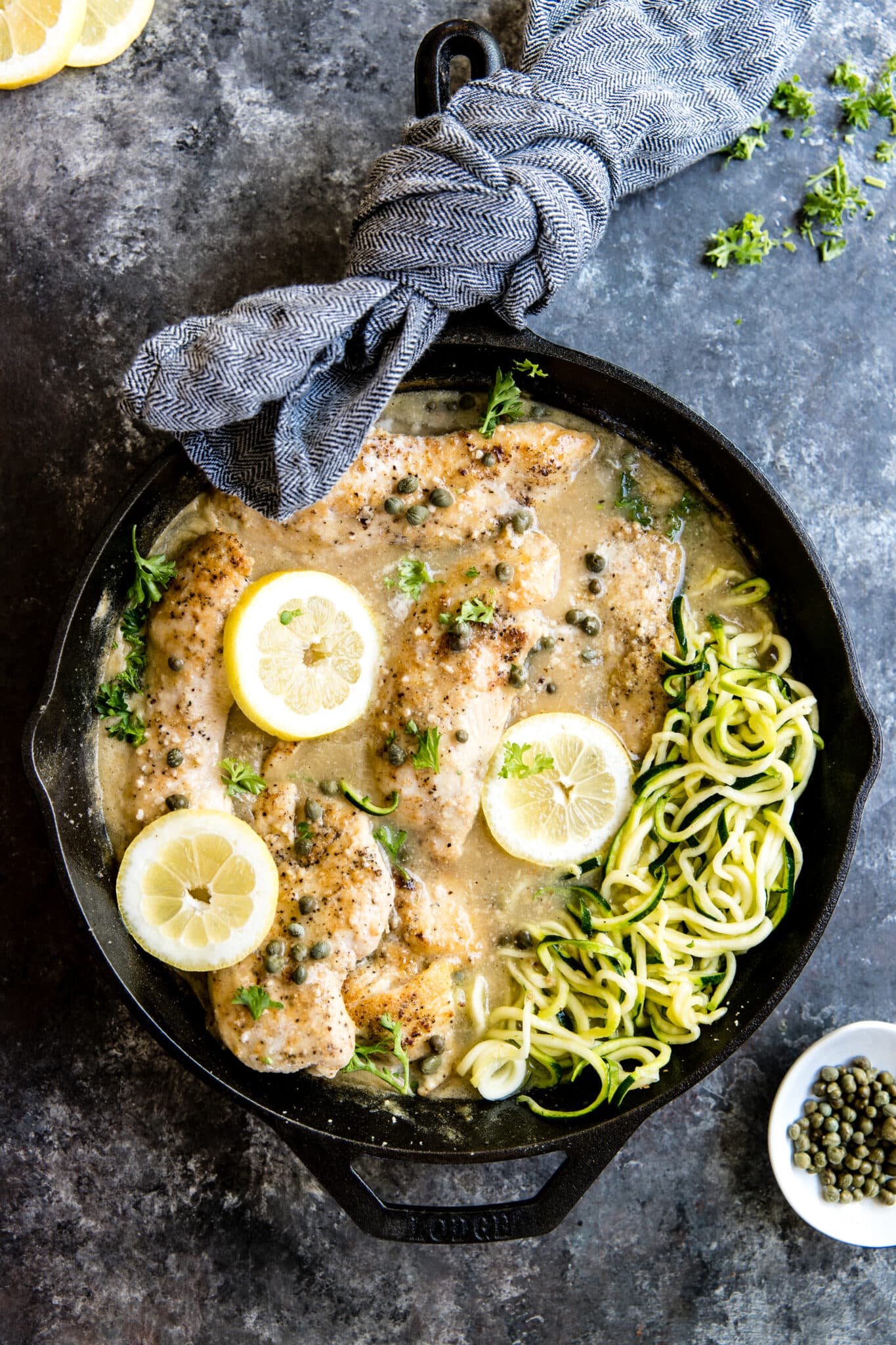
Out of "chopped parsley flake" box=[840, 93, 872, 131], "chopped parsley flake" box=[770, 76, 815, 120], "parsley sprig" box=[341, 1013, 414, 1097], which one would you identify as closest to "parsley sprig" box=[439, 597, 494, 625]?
"parsley sprig" box=[341, 1013, 414, 1097]

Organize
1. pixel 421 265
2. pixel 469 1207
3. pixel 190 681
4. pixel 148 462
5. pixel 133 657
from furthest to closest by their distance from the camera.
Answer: pixel 148 462 → pixel 133 657 → pixel 190 681 → pixel 469 1207 → pixel 421 265

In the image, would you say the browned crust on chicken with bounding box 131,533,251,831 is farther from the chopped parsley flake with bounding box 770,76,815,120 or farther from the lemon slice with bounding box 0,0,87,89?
the chopped parsley flake with bounding box 770,76,815,120

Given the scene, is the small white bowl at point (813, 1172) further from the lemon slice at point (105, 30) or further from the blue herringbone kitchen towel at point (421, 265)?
the lemon slice at point (105, 30)

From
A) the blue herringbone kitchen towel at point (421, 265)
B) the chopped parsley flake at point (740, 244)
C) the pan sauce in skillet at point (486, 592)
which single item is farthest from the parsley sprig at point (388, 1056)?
the chopped parsley flake at point (740, 244)

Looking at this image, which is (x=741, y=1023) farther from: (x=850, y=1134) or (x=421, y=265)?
(x=421, y=265)

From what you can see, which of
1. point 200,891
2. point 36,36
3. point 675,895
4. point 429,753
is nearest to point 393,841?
point 429,753

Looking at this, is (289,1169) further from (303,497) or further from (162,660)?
(303,497)
